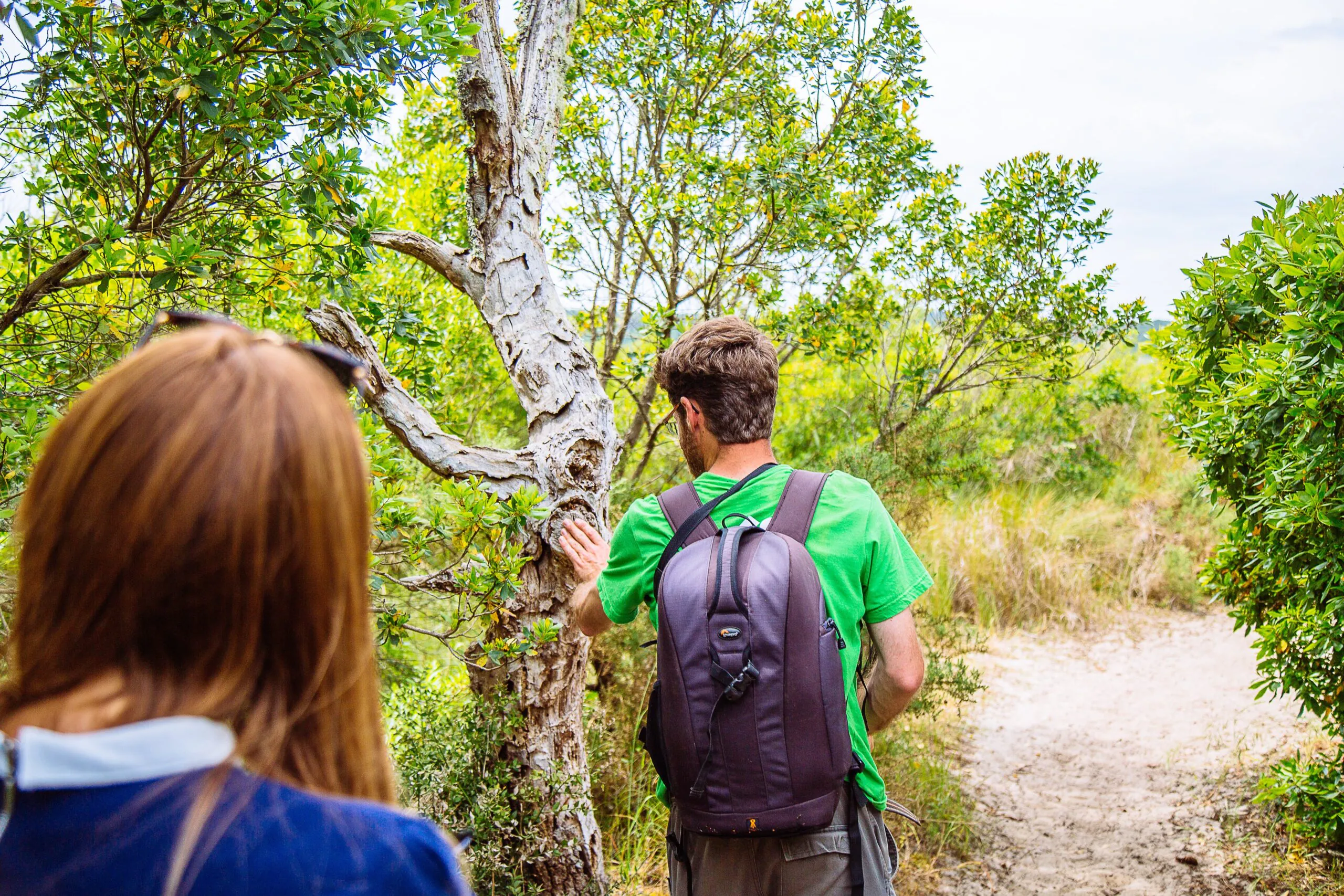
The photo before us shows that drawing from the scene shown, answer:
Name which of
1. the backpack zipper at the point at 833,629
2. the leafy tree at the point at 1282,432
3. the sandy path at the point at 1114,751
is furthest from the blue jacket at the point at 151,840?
the sandy path at the point at 1114,751

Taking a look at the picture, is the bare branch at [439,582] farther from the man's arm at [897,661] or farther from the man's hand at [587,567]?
the man's arm at [897,661]

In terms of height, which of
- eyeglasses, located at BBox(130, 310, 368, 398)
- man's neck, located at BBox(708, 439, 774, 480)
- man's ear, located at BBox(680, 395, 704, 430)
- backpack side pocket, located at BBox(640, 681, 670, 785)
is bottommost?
backpack side pocket, located at BBox(640, 681, 670, 785)

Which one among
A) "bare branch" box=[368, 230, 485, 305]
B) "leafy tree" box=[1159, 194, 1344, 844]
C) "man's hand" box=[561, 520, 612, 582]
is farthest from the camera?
"bare branch" box=[368, 230, 485, 305]

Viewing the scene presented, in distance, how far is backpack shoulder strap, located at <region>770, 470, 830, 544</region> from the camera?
6.51 ft

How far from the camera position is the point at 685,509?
82.0 inches

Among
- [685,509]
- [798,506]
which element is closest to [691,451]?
[685,509]

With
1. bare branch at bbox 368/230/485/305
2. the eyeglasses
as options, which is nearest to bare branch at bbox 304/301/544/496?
bare branch at bbox 368/230/485/305

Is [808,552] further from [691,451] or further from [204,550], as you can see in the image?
[204,550]

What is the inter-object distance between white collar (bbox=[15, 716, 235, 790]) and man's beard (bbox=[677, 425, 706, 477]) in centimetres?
157

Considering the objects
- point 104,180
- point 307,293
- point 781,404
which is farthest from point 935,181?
point 104,180

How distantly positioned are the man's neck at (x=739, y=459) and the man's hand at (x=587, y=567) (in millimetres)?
347

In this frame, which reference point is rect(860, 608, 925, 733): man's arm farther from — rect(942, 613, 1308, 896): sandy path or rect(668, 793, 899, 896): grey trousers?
rect(942, 613, 1308, 896): sandy path

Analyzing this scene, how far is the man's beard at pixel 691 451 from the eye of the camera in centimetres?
223

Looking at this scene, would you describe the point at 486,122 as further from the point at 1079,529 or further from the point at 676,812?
the point at 1079,529
